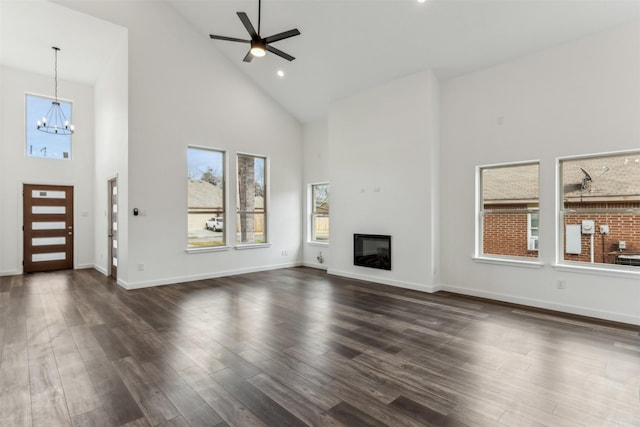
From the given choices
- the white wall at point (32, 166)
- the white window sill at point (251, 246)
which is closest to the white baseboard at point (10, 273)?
the white wall at point (32, 166)

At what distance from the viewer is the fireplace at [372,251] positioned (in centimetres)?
596

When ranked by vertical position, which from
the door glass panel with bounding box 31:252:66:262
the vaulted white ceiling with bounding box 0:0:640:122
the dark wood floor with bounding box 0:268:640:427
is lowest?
the dark wood floor with bounding box 0:268:640:427

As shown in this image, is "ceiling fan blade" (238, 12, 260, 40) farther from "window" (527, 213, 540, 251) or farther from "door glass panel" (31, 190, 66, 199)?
"door glass panel" (31, 190, 66, 199)

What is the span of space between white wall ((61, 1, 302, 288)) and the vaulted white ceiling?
0.40 metres

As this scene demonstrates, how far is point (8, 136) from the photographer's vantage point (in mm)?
6941

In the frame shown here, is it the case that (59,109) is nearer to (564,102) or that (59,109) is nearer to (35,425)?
(35,425)

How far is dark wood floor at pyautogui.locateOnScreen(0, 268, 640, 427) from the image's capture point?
7.10 ft

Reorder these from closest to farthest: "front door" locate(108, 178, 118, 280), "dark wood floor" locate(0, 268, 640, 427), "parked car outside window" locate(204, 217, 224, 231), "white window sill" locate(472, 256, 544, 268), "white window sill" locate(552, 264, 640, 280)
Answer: "dark wood floor" locate(0, 268, 640, 427) < "white window sill" locate(552, 264, 640, 280) < "white window sill" locate(472, 256, 544, 268) < "front door" locate(108, 178, 118, 280) < "parked car outside window" locate(204, 217, 224, 231)

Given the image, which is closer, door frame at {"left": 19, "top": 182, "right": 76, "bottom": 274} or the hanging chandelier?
door frame at {"left": 19, "top": 182, "right": 76, "bottom": 274}

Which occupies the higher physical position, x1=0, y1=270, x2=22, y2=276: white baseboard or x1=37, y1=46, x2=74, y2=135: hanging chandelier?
x1=37, y1=46, x2=74, y2=135: hanging chandelier

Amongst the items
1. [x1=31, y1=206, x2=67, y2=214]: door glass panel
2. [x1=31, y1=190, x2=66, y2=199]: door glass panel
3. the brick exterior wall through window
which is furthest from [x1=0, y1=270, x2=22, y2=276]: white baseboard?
the brick exterior wall through window

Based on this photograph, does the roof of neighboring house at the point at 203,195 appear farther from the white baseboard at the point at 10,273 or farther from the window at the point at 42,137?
the white baseboard at the point at 10,273

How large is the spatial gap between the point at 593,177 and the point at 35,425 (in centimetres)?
611

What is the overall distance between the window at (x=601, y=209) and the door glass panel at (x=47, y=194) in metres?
9.98
